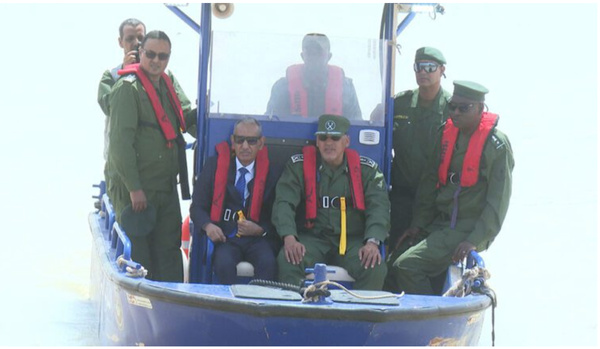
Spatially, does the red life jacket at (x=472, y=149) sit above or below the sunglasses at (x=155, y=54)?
below

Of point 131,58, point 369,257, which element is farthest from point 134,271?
point 131,58

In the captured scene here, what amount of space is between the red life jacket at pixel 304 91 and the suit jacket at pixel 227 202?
711 millimetres

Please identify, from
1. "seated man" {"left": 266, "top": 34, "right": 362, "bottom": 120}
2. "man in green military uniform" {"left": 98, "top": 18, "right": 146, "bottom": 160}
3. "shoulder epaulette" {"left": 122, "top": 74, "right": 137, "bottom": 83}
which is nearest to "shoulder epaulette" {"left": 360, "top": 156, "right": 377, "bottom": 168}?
"seated man" {"left": 266, "top": 34, "right": 362, "bottom": 120}

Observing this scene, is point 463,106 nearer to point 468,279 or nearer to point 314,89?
point 314,89

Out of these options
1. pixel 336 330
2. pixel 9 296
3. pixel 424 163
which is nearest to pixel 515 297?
pixel 424 163

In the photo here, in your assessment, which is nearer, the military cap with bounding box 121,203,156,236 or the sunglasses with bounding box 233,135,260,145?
the sunglasses with bounding box 233,135,260,145

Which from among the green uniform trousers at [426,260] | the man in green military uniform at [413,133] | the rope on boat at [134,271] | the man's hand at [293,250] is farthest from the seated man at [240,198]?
the man in green military uniform at [413,133]

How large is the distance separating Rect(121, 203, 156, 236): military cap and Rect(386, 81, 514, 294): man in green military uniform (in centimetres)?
168

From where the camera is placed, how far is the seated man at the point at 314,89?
8.37 meters

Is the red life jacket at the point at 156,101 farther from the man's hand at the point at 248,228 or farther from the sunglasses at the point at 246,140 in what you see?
the man's hand at the point at 248,228

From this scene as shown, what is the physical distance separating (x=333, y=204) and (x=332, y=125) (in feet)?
1.69

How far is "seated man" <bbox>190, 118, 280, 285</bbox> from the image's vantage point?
7707mm

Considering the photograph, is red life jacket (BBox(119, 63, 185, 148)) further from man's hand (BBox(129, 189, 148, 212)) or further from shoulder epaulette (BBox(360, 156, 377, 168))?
shoulder epaulette (BBox(360, 156, 377, 168))

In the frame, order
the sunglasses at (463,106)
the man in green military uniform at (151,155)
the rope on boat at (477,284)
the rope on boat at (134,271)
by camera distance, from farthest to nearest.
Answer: the man in green military uniform at (151,155) < the sunglasses at (463,106) < the rope on boat at (477,284) < the rope on boat at (134,271)
